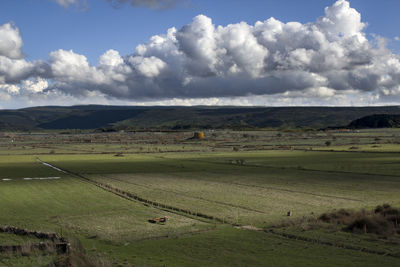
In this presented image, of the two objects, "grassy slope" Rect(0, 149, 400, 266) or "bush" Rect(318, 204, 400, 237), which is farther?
"bush" Rect(318, 204, 400, 237)

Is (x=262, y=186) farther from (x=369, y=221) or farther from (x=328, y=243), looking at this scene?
(x=328, y=243)

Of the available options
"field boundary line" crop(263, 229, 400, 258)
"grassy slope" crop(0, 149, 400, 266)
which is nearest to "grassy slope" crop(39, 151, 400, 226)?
"grassy slope" crop(0, 149, 400, 266)

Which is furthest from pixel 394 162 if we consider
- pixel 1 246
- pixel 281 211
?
pixel 1 246

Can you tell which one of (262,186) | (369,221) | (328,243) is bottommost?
(262,186)

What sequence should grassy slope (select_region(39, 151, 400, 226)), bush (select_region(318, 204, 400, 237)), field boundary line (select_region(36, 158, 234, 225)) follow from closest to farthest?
bush (select_region(318, 204, 400, 237)) → field boundary line (select_region(36, 158, 234, 225)) → grassy slope (select_region(39, 151, 400, 226))

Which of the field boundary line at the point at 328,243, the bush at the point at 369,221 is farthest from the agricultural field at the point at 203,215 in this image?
the bush at the point at 369,221

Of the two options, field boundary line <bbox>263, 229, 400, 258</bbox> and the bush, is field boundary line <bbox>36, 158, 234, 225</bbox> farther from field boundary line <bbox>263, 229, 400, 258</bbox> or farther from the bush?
the bush

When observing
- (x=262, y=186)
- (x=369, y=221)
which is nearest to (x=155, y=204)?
(x=262, y=186)

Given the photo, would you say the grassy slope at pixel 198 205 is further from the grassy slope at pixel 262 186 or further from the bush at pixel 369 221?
the bush at pixel 369 221

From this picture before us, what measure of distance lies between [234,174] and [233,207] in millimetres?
27911

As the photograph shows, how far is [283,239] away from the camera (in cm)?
2750

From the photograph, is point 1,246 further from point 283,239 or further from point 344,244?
point 344,244

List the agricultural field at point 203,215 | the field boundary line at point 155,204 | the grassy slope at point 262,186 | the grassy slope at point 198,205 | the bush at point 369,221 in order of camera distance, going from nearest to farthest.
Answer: the agricultural field at point 203,215, the grassy slope at point 198,205, the bush at point 369,221, the field boundary line at point 155,204, the grassy slope at point 262,186

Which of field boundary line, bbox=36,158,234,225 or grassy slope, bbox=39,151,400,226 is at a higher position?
field boundary line, bbox=36,158,234,225
